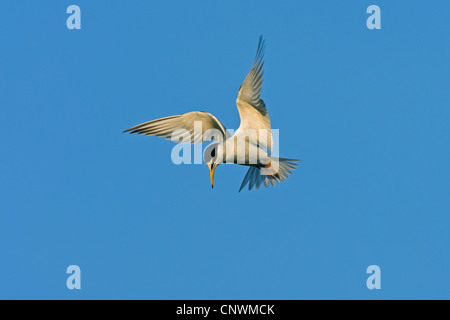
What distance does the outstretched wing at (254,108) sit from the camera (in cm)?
976

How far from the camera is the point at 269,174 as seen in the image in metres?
11.1

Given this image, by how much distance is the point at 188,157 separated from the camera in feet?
32.6

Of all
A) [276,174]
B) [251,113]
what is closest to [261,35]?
[251,113]

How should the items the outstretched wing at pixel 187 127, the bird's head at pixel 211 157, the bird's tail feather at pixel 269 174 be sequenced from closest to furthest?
the outstretched wing at pixel 187 127, the bird's head at pixel 211 157, the bird's tail feather at pixel 269 174

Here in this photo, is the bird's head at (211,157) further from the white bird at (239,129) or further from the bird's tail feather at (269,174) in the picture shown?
the bird's tail feather at (269,174)

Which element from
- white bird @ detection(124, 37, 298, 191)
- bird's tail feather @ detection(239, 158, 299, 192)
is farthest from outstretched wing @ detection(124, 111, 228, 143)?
bird's tail feather @ detection(239, 158, 299, 192)

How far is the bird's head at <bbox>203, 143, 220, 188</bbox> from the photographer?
9.95 metres

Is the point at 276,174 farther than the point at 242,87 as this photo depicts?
Yes

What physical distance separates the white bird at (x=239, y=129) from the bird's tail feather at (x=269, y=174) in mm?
413

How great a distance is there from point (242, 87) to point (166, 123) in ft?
3.69

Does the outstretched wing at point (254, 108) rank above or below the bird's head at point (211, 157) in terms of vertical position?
above

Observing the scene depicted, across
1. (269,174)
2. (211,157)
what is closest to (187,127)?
(211,157)

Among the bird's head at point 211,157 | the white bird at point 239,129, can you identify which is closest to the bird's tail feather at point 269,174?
the white bird at point 239,129
